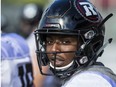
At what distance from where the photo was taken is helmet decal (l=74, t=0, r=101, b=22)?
372 centimetres

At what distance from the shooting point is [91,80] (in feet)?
10.7

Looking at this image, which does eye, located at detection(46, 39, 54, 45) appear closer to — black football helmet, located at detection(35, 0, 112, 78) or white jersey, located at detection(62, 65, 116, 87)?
black football helmet, located at detection(35, 0, 112, 78)

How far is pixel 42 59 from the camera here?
12.5ft

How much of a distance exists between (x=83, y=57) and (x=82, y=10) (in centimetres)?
31

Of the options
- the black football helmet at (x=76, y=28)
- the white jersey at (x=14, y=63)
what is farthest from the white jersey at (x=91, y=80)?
the white jersey at (x=14, y=63)

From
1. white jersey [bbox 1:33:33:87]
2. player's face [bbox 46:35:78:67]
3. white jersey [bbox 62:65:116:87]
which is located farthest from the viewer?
white jersey [bbox 1:33:33:87]

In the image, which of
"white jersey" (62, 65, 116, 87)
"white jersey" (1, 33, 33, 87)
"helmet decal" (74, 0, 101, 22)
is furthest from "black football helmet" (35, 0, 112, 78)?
"white jersey" (1, 33, 33, 87)

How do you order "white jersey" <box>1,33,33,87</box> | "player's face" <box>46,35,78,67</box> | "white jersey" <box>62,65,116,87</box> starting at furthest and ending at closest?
"white jersey" <box>1,33,33,87</box>
"player's face" <box>46,35,78,67</box>
"white jersey" <box>62,65,116,87</box>

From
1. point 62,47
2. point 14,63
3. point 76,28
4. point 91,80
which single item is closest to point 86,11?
point 76,28

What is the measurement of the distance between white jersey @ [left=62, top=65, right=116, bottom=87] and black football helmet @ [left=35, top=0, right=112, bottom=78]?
261 millimetres

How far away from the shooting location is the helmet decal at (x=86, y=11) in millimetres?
3725

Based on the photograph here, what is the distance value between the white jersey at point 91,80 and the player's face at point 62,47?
0.86ft

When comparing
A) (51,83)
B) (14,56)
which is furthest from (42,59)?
(51,83)

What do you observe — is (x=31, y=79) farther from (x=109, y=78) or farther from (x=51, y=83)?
(x=109, y=78)
